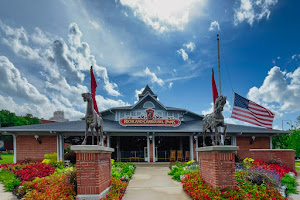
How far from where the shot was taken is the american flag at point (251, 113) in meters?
12.7

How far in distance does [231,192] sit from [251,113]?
7.85m

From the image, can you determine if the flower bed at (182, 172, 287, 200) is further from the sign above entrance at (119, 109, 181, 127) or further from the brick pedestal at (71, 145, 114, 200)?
the sign above entrance at (119, 109, 181, 127)

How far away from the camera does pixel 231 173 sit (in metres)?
6.30

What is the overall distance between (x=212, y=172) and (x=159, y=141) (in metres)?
18.2

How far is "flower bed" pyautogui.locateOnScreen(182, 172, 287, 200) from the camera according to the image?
5949 mm

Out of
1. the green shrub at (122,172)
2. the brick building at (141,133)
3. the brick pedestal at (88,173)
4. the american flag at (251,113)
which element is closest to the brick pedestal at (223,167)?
the brick pedestal at (88,173)

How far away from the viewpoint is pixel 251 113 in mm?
12805

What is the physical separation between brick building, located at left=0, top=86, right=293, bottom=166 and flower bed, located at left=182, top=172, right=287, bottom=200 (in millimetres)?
8365

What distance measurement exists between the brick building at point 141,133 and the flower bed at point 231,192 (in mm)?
8365

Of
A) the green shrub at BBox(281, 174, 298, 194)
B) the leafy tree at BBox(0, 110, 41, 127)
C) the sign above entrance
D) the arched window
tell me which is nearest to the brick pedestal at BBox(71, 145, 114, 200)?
the green shrub at BBox(281, 174, 298, 194)

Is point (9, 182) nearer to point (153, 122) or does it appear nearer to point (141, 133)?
point (141, 133)

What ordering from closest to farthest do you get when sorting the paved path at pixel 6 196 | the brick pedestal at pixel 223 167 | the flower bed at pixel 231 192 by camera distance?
the flower bed at pixel 231 192 < the brick pedestal at pixel 223 167 < the paved path at pixel 6 196

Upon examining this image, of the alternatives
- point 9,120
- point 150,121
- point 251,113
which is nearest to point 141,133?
point 150,121

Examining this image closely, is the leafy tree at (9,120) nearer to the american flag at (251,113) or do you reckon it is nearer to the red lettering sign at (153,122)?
the red lettering sign at (153,122)
